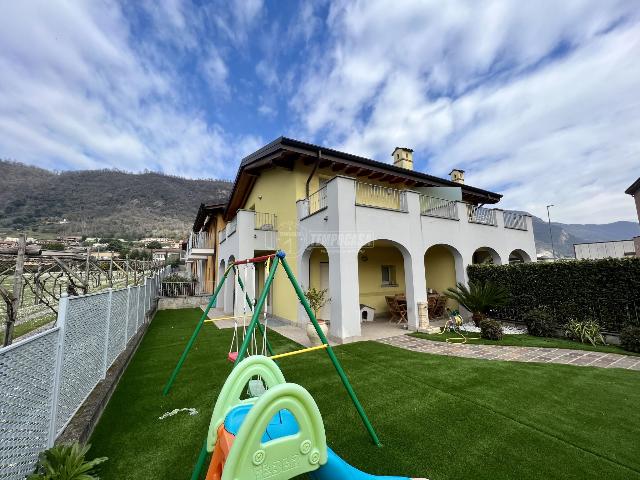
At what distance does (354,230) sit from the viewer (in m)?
8.74

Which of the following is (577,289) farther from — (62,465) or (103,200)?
(103,200)

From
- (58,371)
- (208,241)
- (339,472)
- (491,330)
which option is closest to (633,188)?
(491,330)

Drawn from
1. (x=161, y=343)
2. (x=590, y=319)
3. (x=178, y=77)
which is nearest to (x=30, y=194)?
(x=178, y=77)

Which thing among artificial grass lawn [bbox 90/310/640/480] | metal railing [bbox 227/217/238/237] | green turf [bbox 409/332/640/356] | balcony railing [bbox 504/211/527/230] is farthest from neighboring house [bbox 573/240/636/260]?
metal railing [bbox 227/217/238/237]

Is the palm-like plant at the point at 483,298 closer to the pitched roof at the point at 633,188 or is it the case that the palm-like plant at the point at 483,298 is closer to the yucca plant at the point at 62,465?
the yucca plant at the point at 62,465

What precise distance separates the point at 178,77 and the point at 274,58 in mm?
4930

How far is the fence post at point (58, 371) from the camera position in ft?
9.86

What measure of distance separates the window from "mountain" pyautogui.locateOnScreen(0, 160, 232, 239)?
66450 millimetres

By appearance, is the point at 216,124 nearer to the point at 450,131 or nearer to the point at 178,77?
the point at 178,77

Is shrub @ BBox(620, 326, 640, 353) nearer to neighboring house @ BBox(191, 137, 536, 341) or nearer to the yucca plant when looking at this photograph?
neighboring house @ BBox(191, 137, 536, 341)

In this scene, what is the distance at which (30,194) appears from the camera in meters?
84.2

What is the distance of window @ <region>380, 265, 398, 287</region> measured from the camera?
1386cm

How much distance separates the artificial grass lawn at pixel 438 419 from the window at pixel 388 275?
24.2ft

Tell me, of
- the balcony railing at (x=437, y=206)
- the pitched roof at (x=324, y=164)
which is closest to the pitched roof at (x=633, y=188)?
the pitched roof at (x=324, y=164)
